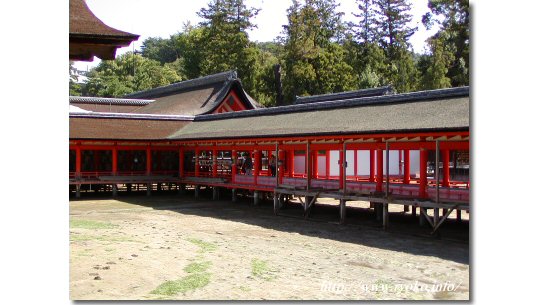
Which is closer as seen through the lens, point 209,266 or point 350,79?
point 209,266

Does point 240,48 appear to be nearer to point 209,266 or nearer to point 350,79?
point 350,79

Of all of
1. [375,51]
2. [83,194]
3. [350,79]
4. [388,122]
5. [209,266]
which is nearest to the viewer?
[209,266]

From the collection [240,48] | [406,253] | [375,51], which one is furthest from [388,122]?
[240,48]

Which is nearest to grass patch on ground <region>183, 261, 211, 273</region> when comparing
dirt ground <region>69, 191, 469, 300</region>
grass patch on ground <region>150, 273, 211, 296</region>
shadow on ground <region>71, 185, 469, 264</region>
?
dirt ground <region>69, 191, 469, 300</region>

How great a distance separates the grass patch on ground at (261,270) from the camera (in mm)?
11539

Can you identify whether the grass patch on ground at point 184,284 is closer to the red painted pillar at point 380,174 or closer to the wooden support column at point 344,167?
the wooden support column at point 344,167

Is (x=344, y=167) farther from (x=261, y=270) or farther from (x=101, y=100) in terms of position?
(x=101, y=100)

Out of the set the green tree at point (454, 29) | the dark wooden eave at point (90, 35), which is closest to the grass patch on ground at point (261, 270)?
the dark wooden eave at point (90, 35)

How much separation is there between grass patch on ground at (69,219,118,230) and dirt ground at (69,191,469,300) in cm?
3

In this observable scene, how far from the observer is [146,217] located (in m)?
20.8

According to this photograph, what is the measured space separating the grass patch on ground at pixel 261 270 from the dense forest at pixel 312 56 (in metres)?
23.7

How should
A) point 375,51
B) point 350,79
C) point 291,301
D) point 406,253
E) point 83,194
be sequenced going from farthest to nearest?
point 350,79
point 375,51
point 83,194
point 406,253
point 291,301
